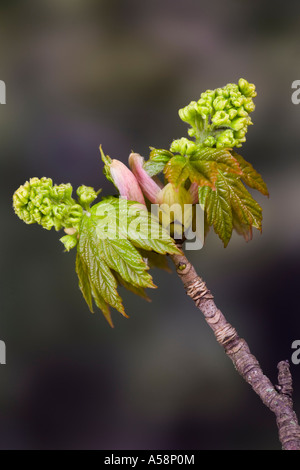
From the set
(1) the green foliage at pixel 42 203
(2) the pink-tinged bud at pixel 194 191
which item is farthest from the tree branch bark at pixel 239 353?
(1) the green foliage at pixel 42 203

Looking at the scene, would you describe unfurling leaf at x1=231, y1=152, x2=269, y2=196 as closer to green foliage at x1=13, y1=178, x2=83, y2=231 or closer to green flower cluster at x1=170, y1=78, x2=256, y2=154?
green flower cluster at x1=170, y1=78, x2=256, y2=154

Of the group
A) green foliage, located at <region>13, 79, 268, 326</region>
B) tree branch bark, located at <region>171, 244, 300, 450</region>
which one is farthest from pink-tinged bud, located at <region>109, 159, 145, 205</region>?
tree branch bark, located at <region>171, 244, 300, 450</region>

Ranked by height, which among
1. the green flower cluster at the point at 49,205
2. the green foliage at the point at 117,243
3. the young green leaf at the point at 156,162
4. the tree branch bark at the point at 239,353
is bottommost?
the tree branch bark at the point at 239,353

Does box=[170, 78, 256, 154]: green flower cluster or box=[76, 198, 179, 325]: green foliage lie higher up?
box=[170, 78, 256, 154]: green flower cluster

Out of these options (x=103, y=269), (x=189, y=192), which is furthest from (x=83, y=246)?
(x=189, y=192)

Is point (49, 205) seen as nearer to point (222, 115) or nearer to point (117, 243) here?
point (117, 243)

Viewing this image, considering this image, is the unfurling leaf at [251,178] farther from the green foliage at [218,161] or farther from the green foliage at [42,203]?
the green foliage at [42,203]
